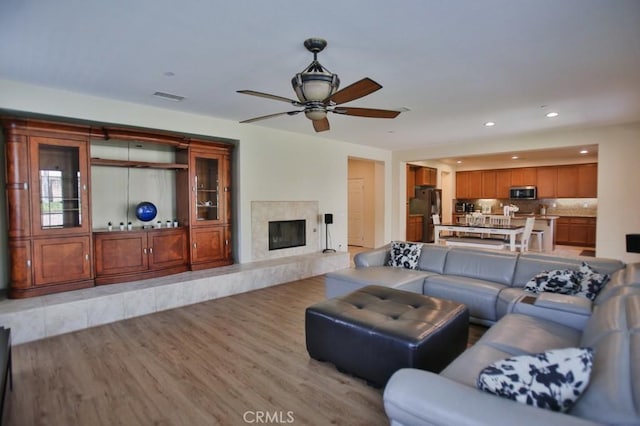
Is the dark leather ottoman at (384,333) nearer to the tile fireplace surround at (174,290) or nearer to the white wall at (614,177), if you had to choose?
the tile fireplace surround at (174,290)

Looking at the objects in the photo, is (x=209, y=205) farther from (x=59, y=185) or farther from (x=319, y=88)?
(x=319, y=88)

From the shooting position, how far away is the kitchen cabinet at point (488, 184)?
1073 cm

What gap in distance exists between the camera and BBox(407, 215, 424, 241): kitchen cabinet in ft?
32.1

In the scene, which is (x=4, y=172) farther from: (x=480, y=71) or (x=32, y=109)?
(x=480, y=71)

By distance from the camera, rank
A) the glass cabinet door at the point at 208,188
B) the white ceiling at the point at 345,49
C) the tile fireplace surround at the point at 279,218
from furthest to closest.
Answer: the tile fireplace surround at the point at 279,218, the glass cabinet door at the point at 208,188, the white ceiling at the point at 345,49

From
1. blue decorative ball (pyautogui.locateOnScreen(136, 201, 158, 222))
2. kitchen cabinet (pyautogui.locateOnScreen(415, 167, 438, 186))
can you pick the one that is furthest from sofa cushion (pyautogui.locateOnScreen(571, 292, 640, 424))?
kitchen cabinet (pyautogui.locateOnScreen(415, 167, 438, 186))

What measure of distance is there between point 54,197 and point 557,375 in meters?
4.98

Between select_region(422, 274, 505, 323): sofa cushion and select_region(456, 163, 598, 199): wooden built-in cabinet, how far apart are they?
7533mm

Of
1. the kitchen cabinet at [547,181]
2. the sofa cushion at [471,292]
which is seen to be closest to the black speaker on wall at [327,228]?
the sofa cushion at [471,292]

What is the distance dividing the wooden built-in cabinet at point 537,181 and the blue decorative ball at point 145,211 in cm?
975

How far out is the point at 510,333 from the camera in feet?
7.83

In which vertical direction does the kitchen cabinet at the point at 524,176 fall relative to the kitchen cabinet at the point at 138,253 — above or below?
above

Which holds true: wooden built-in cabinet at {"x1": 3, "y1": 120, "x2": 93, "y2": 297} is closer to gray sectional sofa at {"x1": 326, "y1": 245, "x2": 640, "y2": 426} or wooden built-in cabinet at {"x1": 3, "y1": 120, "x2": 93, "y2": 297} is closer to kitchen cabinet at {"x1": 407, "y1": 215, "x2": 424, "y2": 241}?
gray sectional sofa at {"x1": 326, "y1": 245, "x2": 640, "y2": 426}

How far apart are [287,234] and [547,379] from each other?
213 inches
